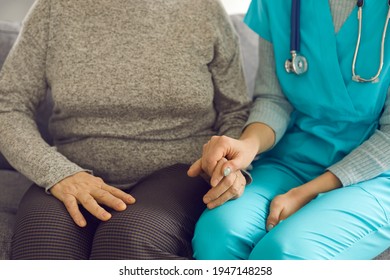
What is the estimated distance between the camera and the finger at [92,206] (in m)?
0.97

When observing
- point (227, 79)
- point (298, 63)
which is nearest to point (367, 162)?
point (298, 63)

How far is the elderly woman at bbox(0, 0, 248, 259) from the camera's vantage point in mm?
1072

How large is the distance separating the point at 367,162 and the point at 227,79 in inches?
15.5

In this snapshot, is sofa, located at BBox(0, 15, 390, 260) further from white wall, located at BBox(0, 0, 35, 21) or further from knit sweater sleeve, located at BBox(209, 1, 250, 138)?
knit sweater sleeve, located at BBox(209, 1, 250, 138)

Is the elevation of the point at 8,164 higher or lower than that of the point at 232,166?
lower

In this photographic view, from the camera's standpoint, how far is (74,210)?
39.0 inches

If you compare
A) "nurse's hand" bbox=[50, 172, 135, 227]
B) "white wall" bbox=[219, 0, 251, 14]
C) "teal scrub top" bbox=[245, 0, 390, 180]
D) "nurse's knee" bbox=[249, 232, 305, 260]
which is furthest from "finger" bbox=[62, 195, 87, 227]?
"white wall" bbox=[219, 0, 251, 14]

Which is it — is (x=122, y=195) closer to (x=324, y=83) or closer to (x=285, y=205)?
(x=285, y=205)

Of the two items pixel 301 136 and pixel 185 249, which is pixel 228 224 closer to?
pixel 185 249

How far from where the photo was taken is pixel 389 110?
1.05m

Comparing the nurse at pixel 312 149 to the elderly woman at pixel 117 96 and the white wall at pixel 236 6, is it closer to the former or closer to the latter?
the elderly woman at pixel 117 96

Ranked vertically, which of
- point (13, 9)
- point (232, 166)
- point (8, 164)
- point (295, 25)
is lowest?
point (8, 164)

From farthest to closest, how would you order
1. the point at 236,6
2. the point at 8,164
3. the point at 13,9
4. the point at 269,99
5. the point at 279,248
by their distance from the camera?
1. the point at 236,6
2. the point at 13,9
3. the point at 8,164
4. the point at 269,99
5. the point at 279,248

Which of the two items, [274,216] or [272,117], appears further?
[272,117]
